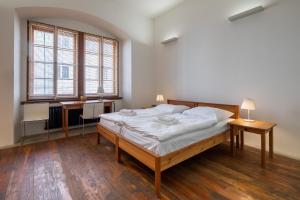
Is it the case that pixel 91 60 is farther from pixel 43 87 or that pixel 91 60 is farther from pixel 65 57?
pixel 43 87

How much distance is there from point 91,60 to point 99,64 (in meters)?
0.25

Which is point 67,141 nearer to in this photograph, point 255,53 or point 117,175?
point 117,175

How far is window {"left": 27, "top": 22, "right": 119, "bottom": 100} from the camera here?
3832 millimetres

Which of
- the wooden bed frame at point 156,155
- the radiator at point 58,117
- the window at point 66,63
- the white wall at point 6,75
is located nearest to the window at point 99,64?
the window at point 66,63

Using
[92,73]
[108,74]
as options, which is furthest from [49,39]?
[108,74]

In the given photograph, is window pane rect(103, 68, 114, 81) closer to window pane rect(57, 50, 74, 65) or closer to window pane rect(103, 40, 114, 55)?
window pane rect(103, 40, 114, 55)

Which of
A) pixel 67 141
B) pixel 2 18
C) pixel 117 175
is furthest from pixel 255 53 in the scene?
pixel 2 18

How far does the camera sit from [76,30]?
14.1ft

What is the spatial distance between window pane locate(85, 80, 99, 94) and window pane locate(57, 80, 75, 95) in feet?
1.21

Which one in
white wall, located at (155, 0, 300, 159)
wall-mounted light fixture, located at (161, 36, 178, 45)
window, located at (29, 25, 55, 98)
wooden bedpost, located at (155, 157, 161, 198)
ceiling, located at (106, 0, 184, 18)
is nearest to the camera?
wooden bedpost, located at (155, 157, 161, 198)

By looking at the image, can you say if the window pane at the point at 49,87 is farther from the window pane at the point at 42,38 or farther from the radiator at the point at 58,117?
the window pane at the point at 42,38

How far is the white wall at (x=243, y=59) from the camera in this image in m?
2.61

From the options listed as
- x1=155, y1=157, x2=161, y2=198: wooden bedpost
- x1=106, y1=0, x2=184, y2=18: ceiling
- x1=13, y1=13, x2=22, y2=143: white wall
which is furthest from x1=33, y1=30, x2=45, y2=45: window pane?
x1=155, y1=157, x2=161, y2=198: wooden bedpost

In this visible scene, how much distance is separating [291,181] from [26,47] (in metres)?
5.37
